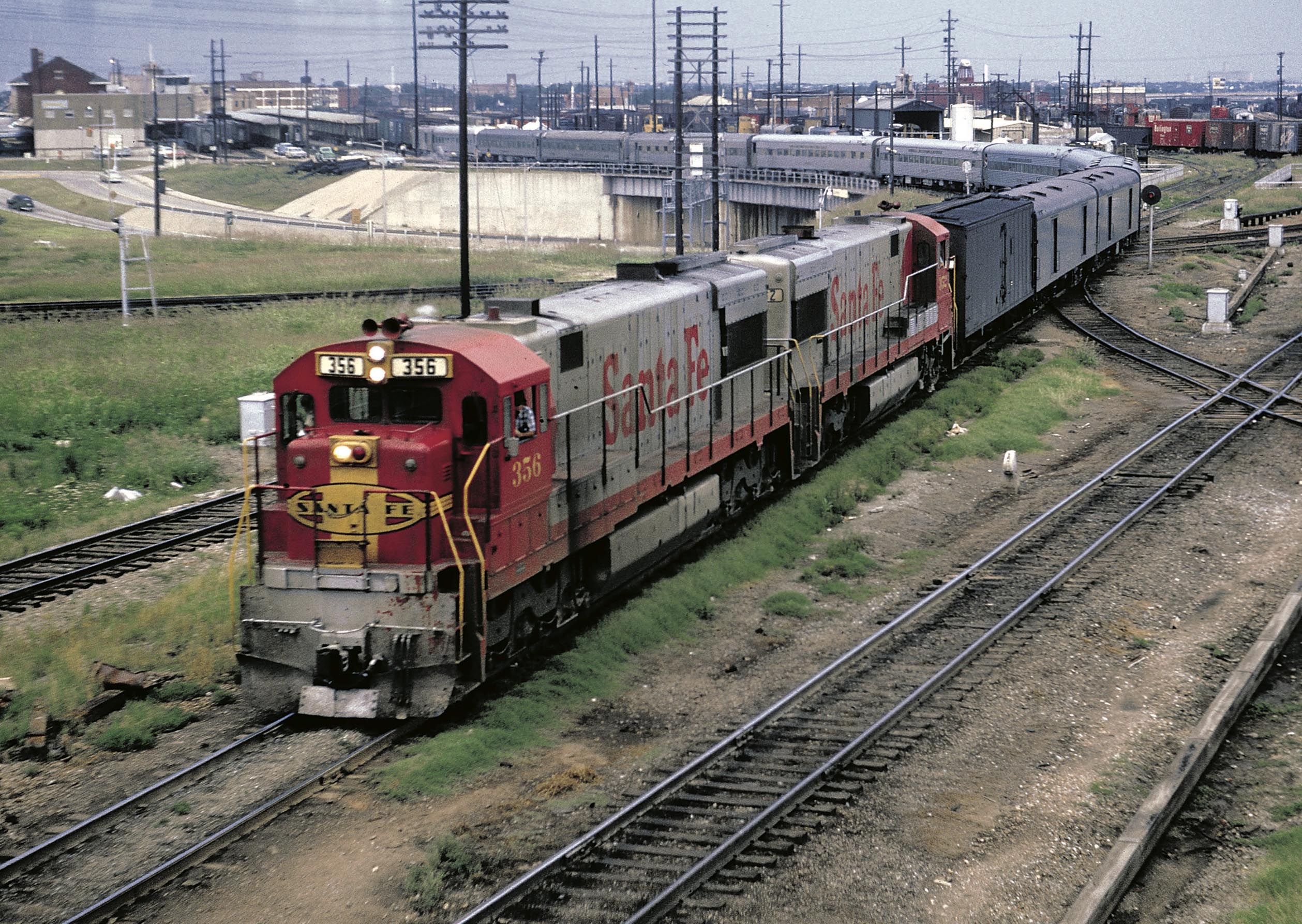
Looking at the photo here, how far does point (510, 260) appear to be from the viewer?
63.8 m

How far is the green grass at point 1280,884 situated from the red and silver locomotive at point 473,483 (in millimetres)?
6625

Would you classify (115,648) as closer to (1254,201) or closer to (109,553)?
(109,553)

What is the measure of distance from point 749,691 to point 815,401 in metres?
9.14

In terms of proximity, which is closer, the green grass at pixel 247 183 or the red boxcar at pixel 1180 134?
the green grass at pixel 247 183

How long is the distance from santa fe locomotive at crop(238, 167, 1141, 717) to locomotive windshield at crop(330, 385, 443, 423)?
0.02 meters

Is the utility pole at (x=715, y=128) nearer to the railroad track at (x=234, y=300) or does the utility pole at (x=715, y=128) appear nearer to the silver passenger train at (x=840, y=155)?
the railroad track at (x=234, y=300)

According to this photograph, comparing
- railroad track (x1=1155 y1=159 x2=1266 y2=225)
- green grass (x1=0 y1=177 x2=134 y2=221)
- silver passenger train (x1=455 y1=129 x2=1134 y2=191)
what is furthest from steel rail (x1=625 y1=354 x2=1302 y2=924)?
green grass (x1=0 y1=177 x2=134 y2=221)

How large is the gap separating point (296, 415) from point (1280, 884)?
29.9ft

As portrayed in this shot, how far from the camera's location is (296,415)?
12969 mm

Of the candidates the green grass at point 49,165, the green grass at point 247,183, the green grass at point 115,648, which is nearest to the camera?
the green grass at point 115,648

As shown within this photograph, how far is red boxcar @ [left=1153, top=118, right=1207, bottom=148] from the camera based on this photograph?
120m

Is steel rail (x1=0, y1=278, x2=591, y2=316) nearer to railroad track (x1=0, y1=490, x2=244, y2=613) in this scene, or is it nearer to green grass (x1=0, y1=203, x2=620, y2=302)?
green grass (x1=0, y1=203, x2=620, y2=302)

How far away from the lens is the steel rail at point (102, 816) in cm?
1012

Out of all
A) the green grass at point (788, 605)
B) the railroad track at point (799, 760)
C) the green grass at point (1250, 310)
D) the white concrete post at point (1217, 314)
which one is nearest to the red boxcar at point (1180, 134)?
the green grass at point (1250, 310)
